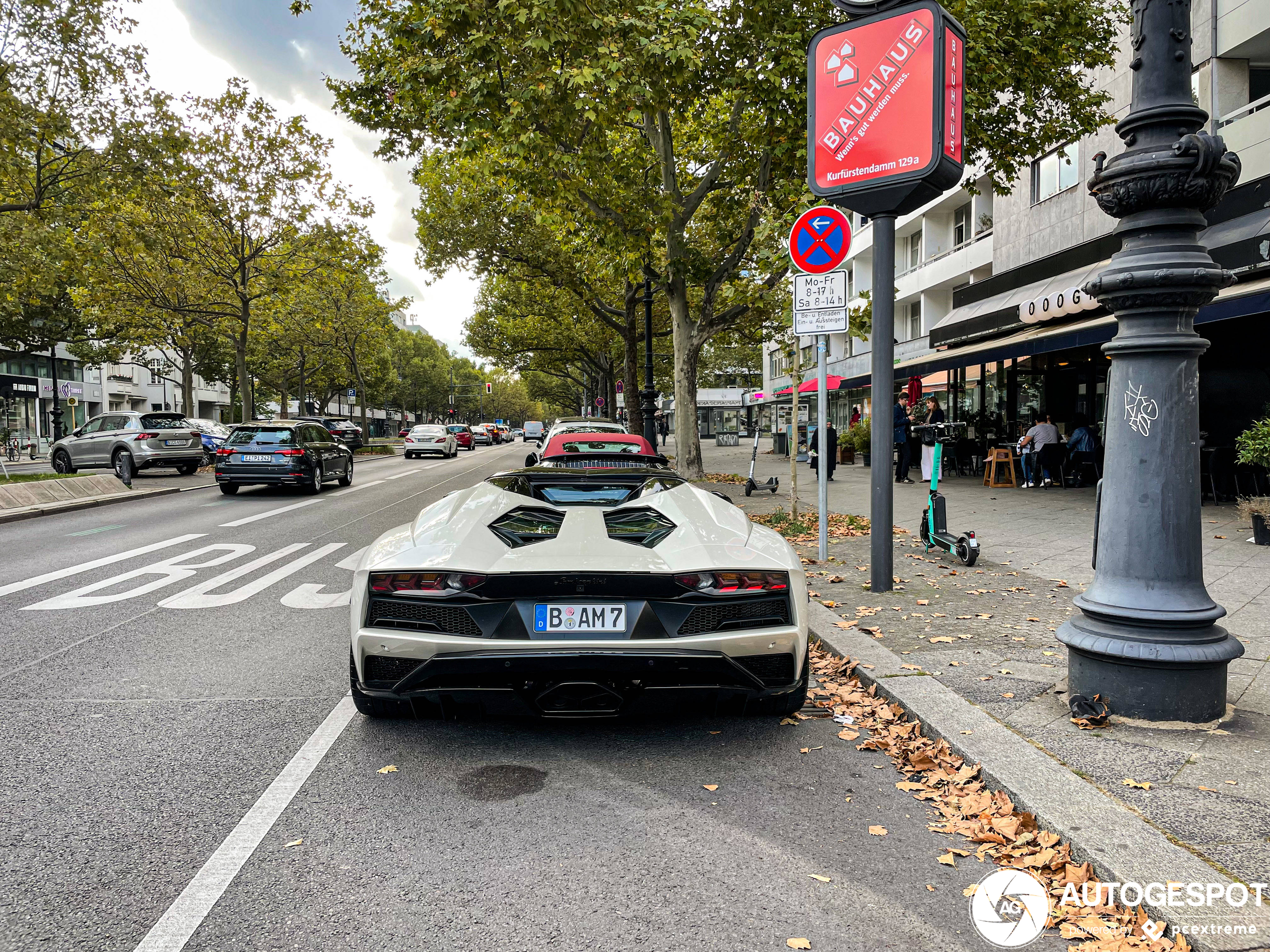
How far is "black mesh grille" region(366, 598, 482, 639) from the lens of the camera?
3297mm

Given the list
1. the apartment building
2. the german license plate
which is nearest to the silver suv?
the apartment building

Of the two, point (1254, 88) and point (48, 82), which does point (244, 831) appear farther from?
point (48, 82)

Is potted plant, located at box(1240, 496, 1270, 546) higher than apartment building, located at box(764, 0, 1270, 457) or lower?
lower

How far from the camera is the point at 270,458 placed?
16719 millimetres

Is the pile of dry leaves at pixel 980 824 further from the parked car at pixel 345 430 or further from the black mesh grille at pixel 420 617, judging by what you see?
the parked car at pixel 345 430

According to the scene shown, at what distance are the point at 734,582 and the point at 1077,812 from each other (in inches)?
55.3

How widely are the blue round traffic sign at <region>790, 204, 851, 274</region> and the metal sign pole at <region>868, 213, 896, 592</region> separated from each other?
82 centimetres

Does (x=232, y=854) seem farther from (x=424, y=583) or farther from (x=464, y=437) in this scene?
(x=464, y=437)

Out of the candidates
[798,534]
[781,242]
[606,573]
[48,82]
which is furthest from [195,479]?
[606,573]

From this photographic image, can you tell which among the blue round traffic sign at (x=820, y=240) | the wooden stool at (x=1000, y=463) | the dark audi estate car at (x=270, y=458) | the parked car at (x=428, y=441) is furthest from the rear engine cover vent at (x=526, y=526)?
the parked car at (x=428, y=441)

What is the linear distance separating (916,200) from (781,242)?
718 centimetres

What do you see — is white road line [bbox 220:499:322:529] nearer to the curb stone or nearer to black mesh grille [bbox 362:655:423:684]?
black mesh grille [bbox 362:655:423:684]

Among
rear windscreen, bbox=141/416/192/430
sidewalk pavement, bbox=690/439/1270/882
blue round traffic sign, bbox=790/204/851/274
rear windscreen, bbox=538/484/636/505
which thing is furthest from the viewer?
rear windscreen, bbox=141/416/192/430

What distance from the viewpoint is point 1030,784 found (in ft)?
9.95
